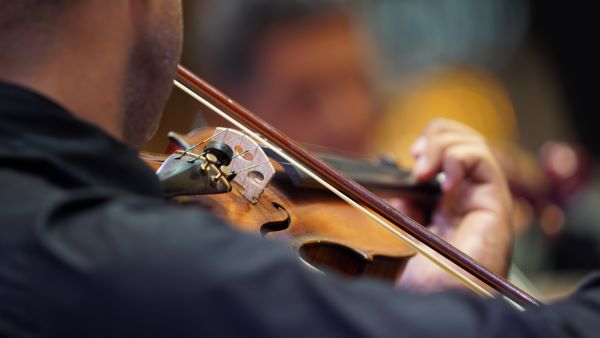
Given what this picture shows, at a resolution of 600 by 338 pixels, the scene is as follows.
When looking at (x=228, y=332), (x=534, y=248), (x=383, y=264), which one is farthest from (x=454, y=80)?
(x=228, y=332)

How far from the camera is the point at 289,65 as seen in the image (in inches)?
63.8

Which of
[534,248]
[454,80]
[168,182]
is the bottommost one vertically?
[534,248]

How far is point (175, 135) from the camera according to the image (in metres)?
0.93

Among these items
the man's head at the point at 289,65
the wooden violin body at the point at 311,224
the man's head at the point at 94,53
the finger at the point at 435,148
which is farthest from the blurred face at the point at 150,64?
the man's head at the point at 289,65

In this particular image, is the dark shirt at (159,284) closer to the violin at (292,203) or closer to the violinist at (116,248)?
the violinist at (116,248)

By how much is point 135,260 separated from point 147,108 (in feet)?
0.78

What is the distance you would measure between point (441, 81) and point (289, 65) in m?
1.56

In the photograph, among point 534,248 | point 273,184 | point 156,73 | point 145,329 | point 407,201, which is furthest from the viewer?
point 534,248

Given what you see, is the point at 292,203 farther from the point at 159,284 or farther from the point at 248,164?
the point at 159,284

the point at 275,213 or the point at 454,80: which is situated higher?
the point at 275,213

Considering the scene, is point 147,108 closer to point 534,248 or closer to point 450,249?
point 450,249

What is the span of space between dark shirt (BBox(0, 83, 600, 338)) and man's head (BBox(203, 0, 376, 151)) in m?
1.05

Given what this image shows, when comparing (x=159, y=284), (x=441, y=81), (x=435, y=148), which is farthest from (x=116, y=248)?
(x=441, y=81)

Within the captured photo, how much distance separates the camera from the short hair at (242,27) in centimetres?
157
